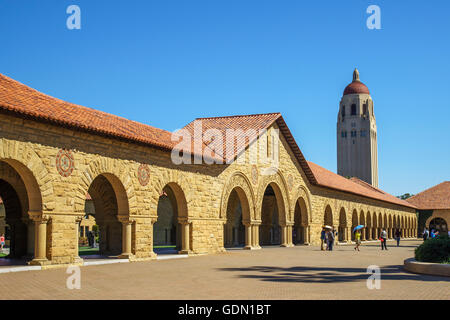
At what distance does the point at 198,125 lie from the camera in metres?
34.0

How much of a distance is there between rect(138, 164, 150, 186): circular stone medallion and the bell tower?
4201 inches

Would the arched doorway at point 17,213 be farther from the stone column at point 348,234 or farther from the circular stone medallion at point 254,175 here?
the stone column at point 348,234

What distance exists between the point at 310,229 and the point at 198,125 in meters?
10.5

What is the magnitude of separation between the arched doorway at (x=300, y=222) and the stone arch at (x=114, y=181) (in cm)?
1821

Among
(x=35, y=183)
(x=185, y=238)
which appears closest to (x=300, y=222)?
(x=185, y=238)

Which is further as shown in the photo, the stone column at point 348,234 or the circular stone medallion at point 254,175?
the stone column at point 348,234

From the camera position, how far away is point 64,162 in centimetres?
1639

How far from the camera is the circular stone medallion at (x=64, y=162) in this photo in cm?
1617

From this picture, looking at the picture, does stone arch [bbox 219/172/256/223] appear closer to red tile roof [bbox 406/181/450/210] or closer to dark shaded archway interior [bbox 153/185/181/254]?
dark shaded archway interior [bbox 153/185/181/254]

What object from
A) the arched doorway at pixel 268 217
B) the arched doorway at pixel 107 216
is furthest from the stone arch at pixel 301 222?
the arched doorway at pixel 107 216

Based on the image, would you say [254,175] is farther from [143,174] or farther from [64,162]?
[64,162]

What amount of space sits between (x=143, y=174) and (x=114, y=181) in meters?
1.46
